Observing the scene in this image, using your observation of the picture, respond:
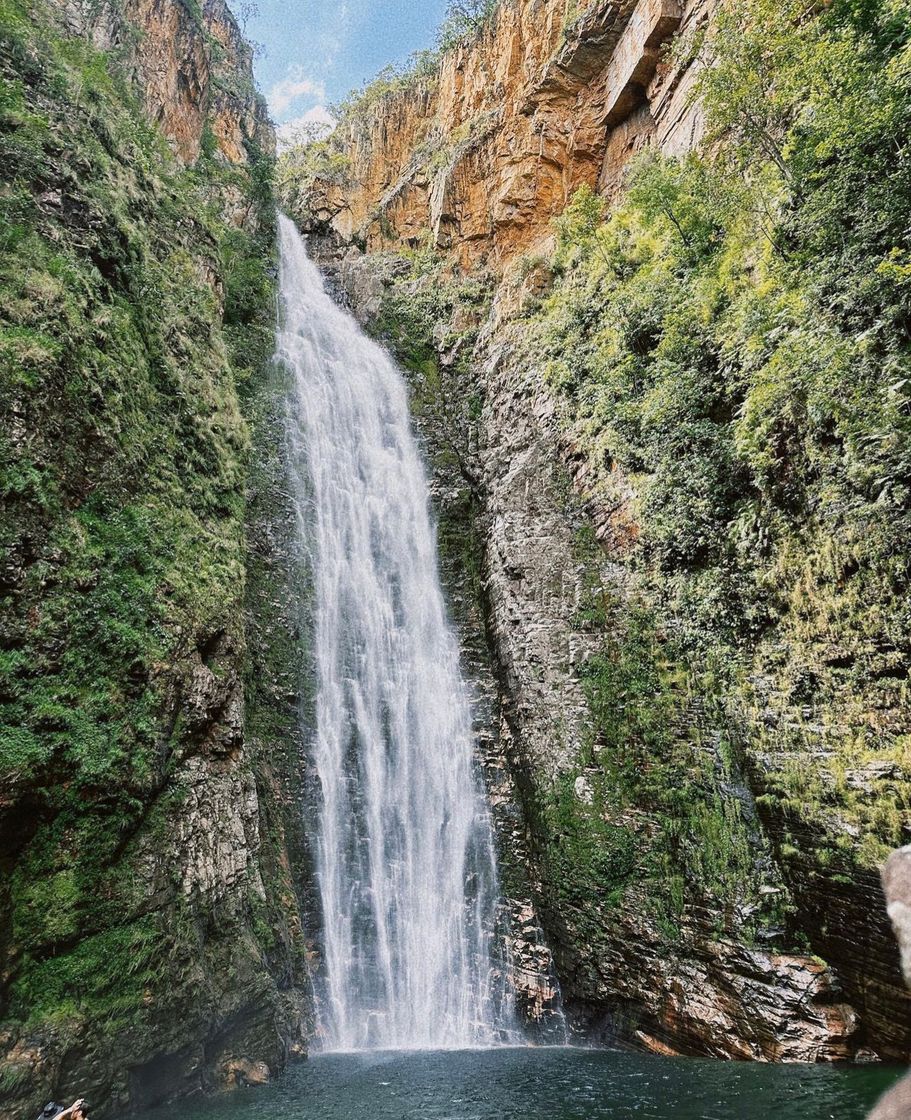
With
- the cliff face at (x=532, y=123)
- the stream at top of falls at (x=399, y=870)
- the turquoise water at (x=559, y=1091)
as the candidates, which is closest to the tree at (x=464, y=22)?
the cliff face at (x=532, y=123)

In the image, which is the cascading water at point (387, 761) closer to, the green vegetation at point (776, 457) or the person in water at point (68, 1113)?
the green vegetation at point (776, 457)

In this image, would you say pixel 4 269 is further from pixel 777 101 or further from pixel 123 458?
pixel 777 101

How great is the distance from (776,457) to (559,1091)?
29.7ft

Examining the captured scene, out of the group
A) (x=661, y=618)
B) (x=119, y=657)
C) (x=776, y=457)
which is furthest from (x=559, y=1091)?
(x=776, y=457)

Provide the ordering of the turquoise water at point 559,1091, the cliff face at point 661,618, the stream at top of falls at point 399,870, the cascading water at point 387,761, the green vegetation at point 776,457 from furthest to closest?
the cascading water at point 387,761 → the cliff face at point 661,618 → the green vegetation at point 776,457 → the stream at top of falls at point 399,870 → the turquoise water at point 559,1091

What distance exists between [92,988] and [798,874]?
8.78m

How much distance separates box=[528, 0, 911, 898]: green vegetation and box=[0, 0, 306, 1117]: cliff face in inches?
263

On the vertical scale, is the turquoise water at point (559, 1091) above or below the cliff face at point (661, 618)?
below

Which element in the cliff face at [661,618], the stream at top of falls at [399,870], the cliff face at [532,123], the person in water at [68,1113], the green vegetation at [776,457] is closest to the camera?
the person in water at [68,1113]

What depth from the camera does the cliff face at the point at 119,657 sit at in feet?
22.6

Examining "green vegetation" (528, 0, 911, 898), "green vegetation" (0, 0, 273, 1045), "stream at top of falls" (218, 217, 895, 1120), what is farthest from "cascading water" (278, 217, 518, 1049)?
"green vegetation" (528, 0, 911, 898)

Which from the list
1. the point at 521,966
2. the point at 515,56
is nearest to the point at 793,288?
the point at 521,966

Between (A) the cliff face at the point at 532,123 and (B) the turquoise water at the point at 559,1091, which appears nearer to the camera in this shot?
(B) the turquoise water at the point at 559,1091

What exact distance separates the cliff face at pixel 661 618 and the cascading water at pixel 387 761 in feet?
3.75
